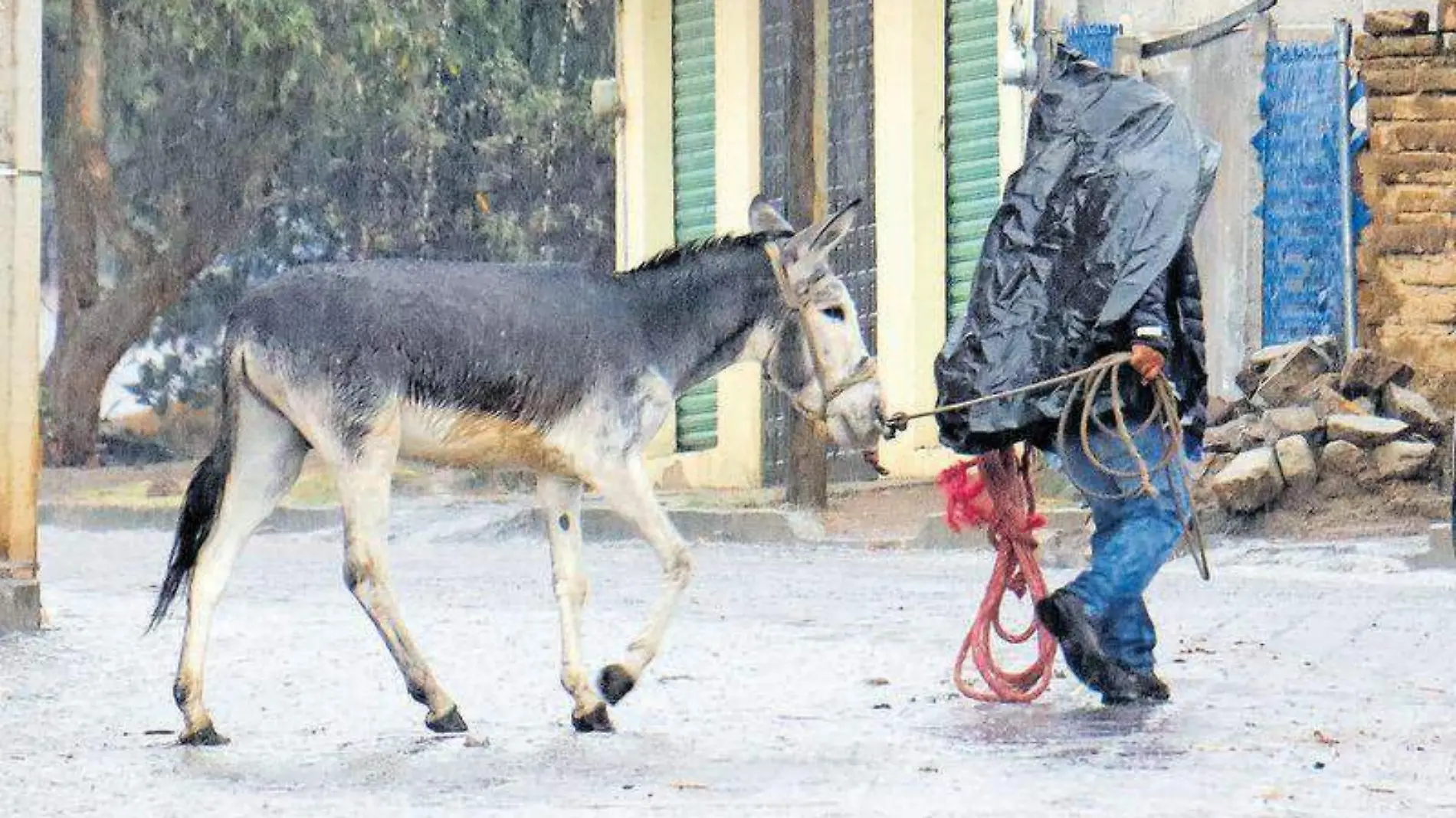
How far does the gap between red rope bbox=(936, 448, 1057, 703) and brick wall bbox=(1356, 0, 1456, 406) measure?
26.2 ft

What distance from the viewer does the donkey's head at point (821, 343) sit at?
10.3 m

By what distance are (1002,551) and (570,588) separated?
152 centimetres

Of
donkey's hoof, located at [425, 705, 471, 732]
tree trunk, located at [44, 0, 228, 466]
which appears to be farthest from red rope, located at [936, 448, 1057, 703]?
tree trunk, located at [44, 0, 228, 466]

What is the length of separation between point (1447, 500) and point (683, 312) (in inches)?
331

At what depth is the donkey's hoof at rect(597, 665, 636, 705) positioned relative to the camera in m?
9.68

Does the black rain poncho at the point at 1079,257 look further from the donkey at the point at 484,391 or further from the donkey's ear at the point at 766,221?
the donkey's ear at the point at 766,221

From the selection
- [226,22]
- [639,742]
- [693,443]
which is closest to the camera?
[639,742]

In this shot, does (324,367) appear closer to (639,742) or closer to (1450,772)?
(639,742)

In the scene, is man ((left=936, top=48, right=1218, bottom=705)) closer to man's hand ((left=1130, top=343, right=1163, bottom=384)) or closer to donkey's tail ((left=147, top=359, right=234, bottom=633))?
man's hand ((left=1130, top=343, right=1163, bottom=384))

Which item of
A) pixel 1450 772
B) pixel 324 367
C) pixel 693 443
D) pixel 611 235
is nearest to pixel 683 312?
pixel 324 367

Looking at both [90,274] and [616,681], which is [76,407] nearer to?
[90,274]

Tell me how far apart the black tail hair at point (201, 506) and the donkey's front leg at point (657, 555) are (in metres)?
1.16

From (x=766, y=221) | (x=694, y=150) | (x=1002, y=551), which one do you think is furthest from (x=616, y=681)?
(x=694, y=150)

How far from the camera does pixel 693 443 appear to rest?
81.3 feet
